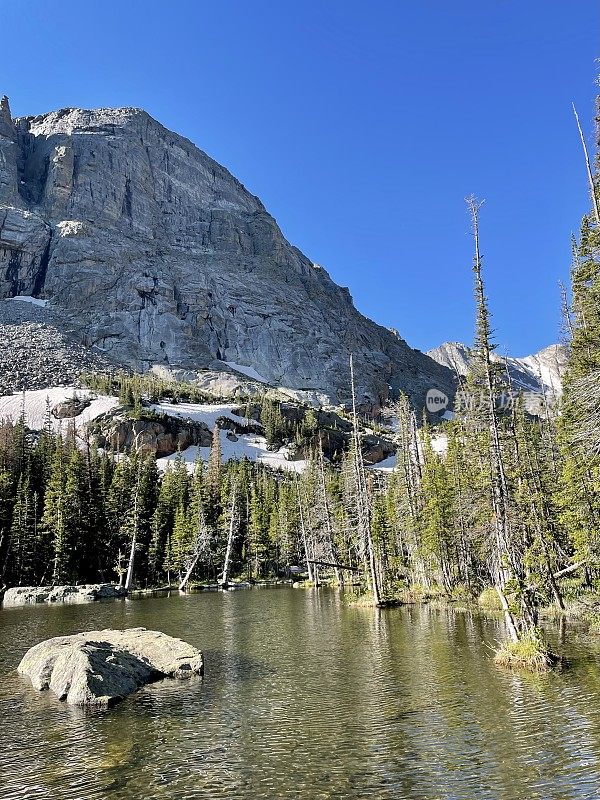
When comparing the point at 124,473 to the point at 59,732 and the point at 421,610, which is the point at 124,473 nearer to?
the point at 421,610

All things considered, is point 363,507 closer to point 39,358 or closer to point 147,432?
point 147,432

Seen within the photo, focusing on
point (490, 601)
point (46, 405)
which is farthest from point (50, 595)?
point (46, 405)

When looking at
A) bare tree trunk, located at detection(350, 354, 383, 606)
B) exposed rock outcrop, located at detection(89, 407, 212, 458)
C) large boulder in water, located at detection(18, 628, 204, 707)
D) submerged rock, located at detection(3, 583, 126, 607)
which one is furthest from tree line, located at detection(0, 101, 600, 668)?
exposed rock outcrop, located at detection(89, 407, 212, 458)

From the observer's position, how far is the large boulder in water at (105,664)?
15.9 meters

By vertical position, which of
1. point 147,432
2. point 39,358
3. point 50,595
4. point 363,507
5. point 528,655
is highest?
point 39,358

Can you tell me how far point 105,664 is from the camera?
17016mm

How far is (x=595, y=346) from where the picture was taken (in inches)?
989

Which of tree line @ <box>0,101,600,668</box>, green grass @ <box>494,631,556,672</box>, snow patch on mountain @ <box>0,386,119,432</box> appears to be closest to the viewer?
green grass @ <box>494,631,556,672</box>

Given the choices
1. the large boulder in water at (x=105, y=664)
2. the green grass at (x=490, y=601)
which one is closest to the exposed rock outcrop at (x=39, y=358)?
the green grass at (x=490, y=601)

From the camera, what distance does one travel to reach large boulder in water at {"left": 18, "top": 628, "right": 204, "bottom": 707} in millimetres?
15945

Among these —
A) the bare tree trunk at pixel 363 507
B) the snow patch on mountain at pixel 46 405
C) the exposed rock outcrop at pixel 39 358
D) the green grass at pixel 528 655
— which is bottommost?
the green grass at pixel 528 655

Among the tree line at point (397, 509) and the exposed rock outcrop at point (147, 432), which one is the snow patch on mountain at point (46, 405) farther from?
the tree line at point (397, 509)

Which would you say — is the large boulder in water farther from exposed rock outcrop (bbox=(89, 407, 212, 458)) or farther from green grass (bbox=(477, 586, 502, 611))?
exposed rock outcrop (bbox=(89, 407, 212, 458))

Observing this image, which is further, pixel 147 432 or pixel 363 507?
pixel 147 432
